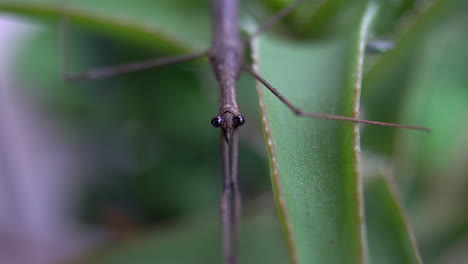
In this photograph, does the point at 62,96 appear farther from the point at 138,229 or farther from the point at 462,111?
the point at 462,111

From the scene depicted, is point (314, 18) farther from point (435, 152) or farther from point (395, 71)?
point (435, 152)

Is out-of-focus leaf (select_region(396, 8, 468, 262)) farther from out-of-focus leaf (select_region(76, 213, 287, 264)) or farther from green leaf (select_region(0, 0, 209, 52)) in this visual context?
green leaf (select_region(0, 0, 209, 52))

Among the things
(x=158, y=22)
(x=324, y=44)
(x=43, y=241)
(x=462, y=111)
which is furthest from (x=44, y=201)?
(x=462, y=111)

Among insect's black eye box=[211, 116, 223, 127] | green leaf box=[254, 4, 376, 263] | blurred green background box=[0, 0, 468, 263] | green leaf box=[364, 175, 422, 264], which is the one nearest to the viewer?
green leaf box=[254, 4, 376, 263]

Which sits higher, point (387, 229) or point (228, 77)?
point (228, 77)

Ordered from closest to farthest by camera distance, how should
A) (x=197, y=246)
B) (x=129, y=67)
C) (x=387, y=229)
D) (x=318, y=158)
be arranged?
(x=318, y=158), (x=387, y=229), (x=197, y=246), (x=129, y=67)

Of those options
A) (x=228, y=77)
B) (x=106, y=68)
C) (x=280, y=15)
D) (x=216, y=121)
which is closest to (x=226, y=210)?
(x=216, y=121)

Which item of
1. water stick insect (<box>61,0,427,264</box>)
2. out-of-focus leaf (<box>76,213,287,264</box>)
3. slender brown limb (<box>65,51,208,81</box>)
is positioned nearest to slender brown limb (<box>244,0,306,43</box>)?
water stick insect (<box>61,0,427,264</box>)
